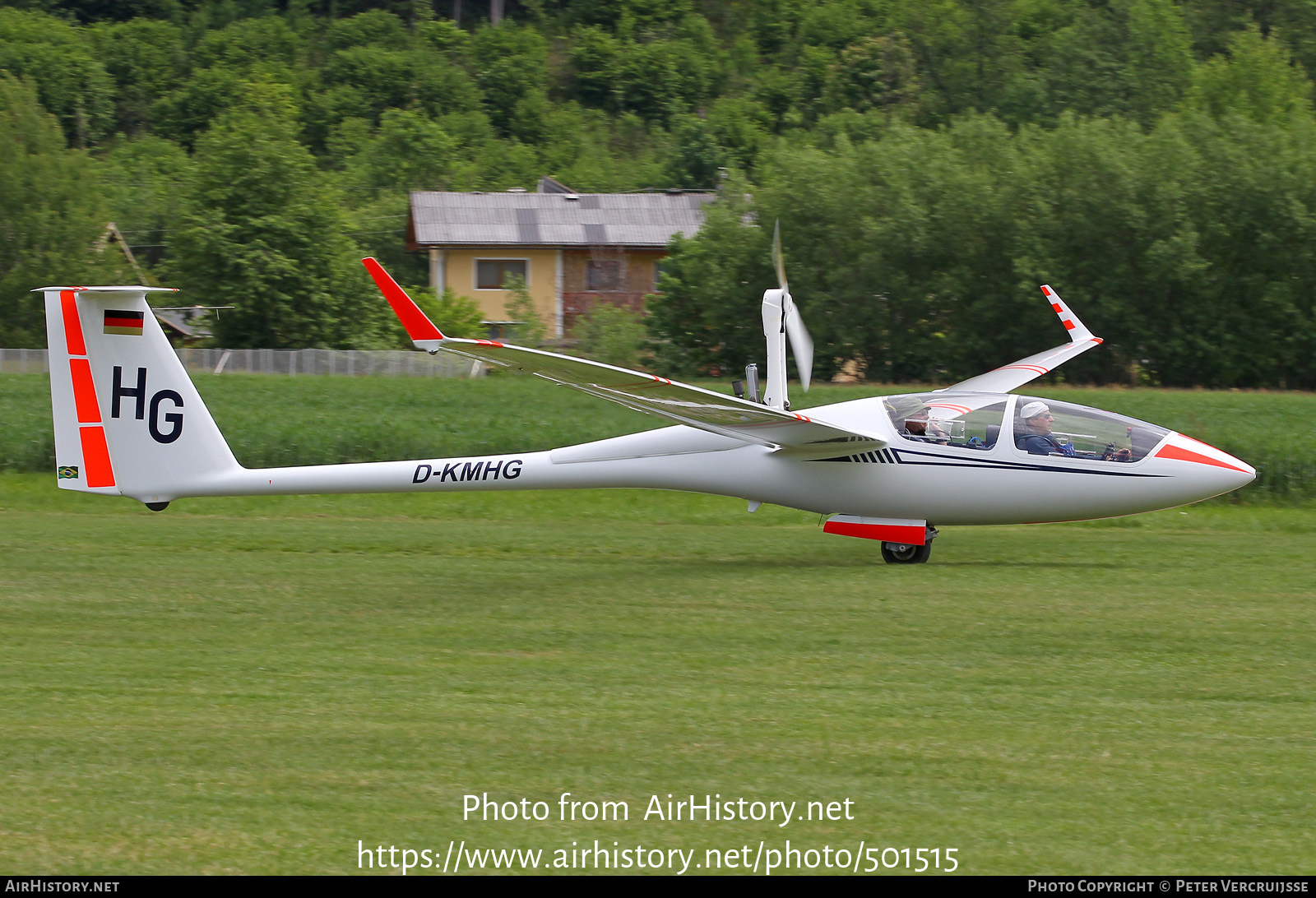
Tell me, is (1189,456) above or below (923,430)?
below

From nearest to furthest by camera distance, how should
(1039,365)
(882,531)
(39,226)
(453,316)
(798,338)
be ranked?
1. (882,531)
2. (798,338)
3. (1039,365)
4. (39,226)
5. (453,316)

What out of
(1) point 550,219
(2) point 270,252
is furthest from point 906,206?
(1) point 550,219

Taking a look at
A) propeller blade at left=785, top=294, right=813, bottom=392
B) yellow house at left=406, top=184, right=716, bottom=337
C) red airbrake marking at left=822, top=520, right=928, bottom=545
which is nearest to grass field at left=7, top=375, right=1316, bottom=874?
red airbrake marking at left=822, top=520, right=928, bottom=545

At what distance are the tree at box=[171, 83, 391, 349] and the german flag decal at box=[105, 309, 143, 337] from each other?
29318 mm

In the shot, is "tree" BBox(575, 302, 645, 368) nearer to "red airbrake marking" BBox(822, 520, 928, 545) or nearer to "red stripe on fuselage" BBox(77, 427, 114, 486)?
"red airbrake marking" BBox(822, 520, 928, 545)

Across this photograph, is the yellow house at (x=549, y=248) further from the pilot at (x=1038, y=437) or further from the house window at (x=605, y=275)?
the pilot at (x=1038, y=437)

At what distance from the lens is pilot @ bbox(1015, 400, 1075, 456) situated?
12516 millimetres

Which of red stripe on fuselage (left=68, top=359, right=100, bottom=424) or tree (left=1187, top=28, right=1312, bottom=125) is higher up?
tree (left=1187, top=28, right=1312, bottom=125)

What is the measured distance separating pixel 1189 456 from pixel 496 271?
Answer: 4236 cm

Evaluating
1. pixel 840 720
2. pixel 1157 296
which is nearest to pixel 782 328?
pixel 840 720

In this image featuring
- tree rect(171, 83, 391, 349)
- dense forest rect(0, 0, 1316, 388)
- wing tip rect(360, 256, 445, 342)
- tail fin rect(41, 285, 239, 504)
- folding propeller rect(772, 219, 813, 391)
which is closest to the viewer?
wing tip rect(360, 256, 445, 342)

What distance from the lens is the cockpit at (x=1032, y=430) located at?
12.5 metres

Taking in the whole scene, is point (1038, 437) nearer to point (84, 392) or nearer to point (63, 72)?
point (84, 392)

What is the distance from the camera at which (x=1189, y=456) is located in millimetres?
12492
